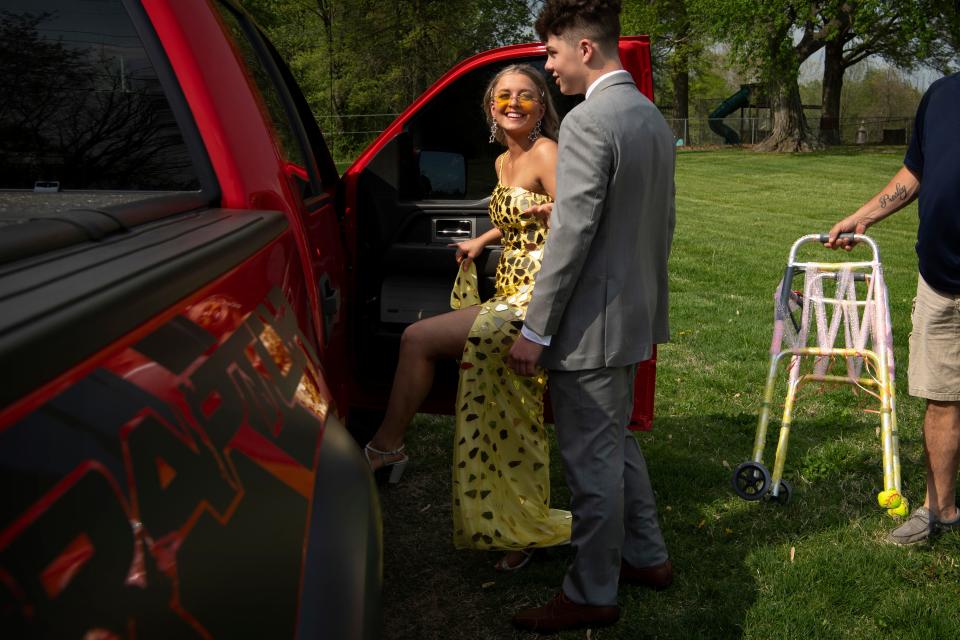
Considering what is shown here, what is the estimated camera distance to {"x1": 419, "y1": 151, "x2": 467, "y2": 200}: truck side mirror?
4344 mm

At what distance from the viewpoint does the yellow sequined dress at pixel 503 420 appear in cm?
353

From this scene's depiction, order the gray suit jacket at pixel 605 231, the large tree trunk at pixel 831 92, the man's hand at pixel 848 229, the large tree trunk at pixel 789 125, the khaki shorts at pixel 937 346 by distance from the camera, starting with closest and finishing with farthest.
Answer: the gray suit jacket at pixel 605 231 → the khaki shorts at pixel 937 346 → the man's hand at pixel 848 229 → the large tree trunk at pixel 789 125 → the large tree trunk at pixel 831 92

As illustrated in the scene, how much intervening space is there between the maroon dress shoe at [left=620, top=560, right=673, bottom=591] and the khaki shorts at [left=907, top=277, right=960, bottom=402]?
1328mm

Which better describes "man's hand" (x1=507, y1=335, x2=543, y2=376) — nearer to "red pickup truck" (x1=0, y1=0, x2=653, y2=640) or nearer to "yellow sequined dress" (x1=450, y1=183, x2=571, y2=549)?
"yellow sequined dress" (x1=450, y1=183, x2=571, y2=549)

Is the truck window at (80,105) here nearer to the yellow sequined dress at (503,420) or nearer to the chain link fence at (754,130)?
the yellow sequined dress at (503,420)

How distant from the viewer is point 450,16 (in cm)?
3403

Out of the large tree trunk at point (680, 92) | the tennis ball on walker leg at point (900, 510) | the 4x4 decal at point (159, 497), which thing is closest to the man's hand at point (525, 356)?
the 4x4 decal at point (159, 497)

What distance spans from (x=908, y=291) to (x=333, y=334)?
843 centimetres

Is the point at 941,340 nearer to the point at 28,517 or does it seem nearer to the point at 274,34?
the point at 28,517

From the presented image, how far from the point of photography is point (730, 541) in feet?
13.2

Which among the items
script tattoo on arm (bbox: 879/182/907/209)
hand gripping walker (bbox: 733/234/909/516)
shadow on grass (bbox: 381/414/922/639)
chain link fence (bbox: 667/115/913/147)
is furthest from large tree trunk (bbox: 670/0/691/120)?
script tattoo on arm (bbox: 879/182/907/209)

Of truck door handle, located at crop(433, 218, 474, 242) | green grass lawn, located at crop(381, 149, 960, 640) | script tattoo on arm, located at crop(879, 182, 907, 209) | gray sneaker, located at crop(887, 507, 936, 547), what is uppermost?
script tattoo on arm, located at crop(879, 182, 907, 209)

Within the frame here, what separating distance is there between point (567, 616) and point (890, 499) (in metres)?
1.65

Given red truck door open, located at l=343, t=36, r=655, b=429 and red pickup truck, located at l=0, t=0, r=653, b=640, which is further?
red truck door open, located at l=343, t=36, r=655, b=429
